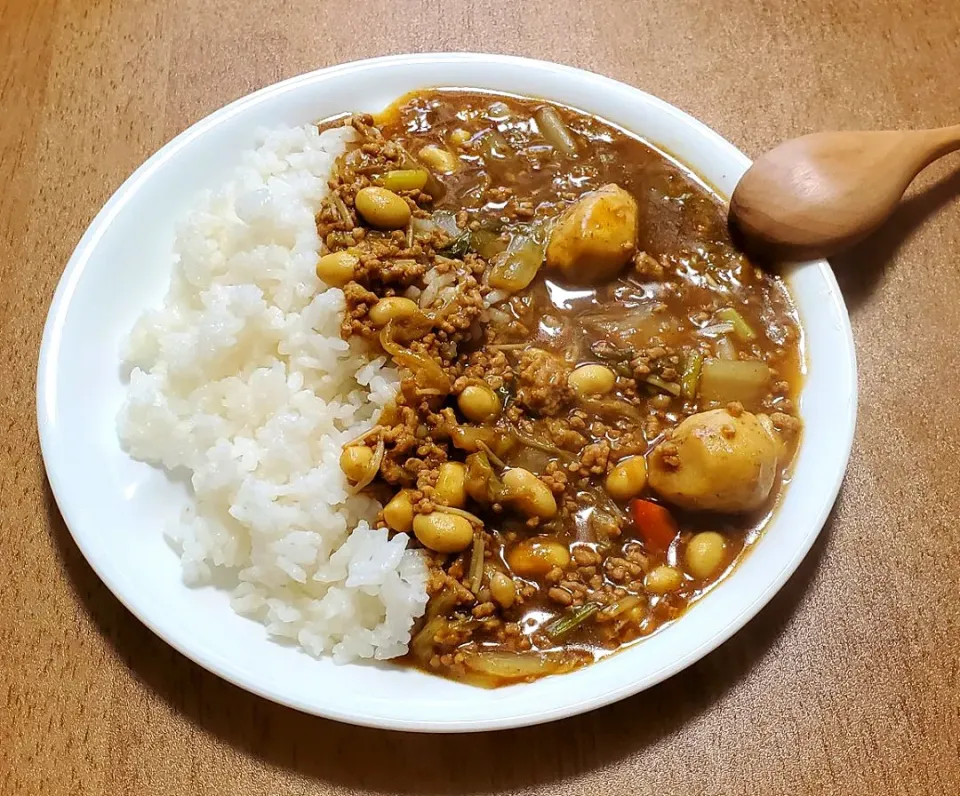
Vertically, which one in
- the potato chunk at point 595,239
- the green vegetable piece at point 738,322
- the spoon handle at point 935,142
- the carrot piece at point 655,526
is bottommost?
the carrot piece at point 655,526

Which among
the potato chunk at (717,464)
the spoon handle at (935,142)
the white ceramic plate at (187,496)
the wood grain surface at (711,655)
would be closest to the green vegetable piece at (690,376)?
the potato chunk at (717,464)

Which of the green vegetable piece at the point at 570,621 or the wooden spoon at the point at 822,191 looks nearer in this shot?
the green vegetable piece at the point at 570,621

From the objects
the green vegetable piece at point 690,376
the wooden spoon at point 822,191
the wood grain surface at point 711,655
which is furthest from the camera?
the wooden spoon at point 822,191

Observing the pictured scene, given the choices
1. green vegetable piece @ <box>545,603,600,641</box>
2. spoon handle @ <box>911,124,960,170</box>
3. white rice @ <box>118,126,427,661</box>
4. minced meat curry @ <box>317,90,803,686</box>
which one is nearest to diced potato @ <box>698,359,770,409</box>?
minced meat curry @ <box>317,90,803,686</box>

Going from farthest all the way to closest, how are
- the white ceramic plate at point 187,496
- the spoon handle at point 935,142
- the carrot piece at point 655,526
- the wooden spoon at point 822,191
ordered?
1. the spoon handle at point 935,142
2. the wooden spoon at point 822,191
3. the carrot piece at point 655,526
4. the white ceramic plate at point 187,496

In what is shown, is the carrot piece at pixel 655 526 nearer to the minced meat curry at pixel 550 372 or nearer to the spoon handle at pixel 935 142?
the minced meat curry at pixel 550 372

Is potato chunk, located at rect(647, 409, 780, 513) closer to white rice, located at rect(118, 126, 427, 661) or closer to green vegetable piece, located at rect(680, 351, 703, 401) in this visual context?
green vegetable piece, located at rect(680, 351, 703, 401)
